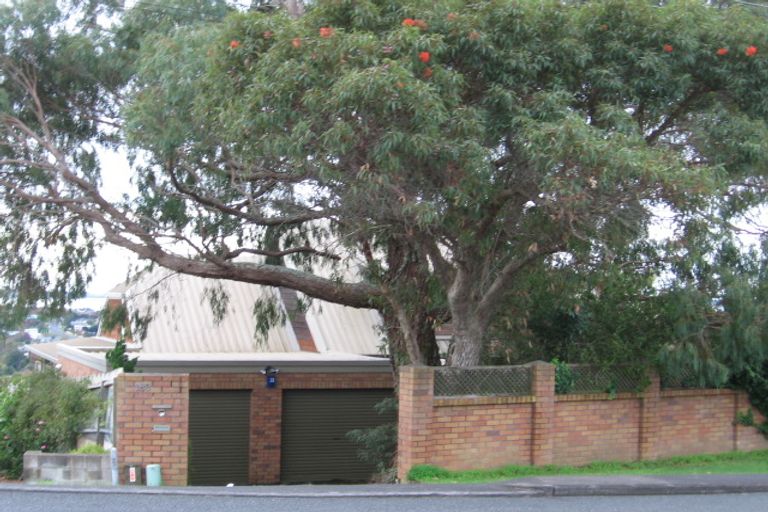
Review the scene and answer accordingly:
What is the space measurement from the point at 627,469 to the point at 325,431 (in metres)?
7.53

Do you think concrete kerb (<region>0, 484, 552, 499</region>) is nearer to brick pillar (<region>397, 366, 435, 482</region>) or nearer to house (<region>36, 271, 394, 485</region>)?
brick pillar (<region>397, 366, 435, 482</region>)

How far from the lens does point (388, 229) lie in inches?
536

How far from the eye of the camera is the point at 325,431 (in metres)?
19.4

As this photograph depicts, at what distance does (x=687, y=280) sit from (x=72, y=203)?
9.53 meters

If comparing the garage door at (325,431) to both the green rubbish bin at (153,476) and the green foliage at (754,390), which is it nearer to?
the green foliage at (754,390)

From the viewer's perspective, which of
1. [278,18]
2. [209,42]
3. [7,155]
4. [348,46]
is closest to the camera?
[348,46]

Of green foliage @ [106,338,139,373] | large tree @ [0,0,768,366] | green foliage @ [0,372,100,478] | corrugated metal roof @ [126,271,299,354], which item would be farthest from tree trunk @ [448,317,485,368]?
corrugated metal roof @ [126,271,299,354]

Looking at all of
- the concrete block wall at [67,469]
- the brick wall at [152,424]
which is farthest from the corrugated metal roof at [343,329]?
the concrete block wall at [67,469]

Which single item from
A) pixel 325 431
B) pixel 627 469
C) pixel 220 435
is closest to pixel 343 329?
pixel 325 431

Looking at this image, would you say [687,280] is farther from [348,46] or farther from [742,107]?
[348,46]

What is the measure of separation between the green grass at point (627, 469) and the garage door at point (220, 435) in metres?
7.21

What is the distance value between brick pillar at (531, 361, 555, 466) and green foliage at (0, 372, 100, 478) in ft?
19.9

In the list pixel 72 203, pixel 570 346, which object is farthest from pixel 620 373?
pixel 72 203

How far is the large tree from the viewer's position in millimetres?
11133
